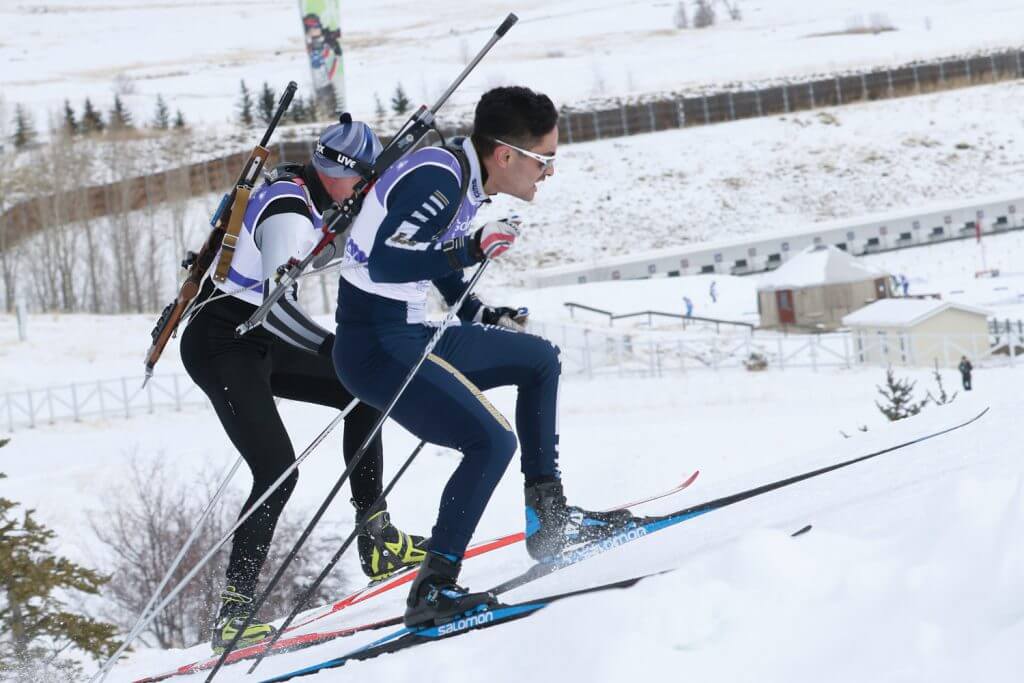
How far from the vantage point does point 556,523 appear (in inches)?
165

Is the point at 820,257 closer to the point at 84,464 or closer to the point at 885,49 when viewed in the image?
the point at 84,464

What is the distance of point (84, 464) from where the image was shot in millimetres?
24000

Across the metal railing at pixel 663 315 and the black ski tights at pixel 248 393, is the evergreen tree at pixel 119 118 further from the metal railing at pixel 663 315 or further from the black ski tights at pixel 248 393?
the black ski tights at pixel 248 393

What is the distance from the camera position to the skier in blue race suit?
140 inches

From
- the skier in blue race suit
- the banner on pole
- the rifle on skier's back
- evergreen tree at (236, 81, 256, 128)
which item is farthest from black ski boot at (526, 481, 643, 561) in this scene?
evergreen tree at (236, 81, 256, 128)

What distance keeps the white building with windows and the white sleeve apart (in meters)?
24.6

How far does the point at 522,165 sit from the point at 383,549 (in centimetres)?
221

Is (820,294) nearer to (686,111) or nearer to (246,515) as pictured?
(246,515)

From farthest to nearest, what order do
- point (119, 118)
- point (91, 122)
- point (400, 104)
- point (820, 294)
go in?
point (400, 104) → point (91, 122) → point (119, 118) → point (820, 294)

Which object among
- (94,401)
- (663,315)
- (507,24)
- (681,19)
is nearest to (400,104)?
(663,315)

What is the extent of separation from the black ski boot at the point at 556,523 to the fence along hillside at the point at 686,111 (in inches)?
2151

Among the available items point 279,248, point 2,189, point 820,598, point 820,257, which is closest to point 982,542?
point 820,598

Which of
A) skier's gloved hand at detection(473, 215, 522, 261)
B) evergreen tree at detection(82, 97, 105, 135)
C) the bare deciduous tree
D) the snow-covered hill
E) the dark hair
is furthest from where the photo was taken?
the bare deciduous tree

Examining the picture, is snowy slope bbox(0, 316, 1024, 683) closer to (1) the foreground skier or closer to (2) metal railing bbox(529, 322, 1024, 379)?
(1) the foreground skier
